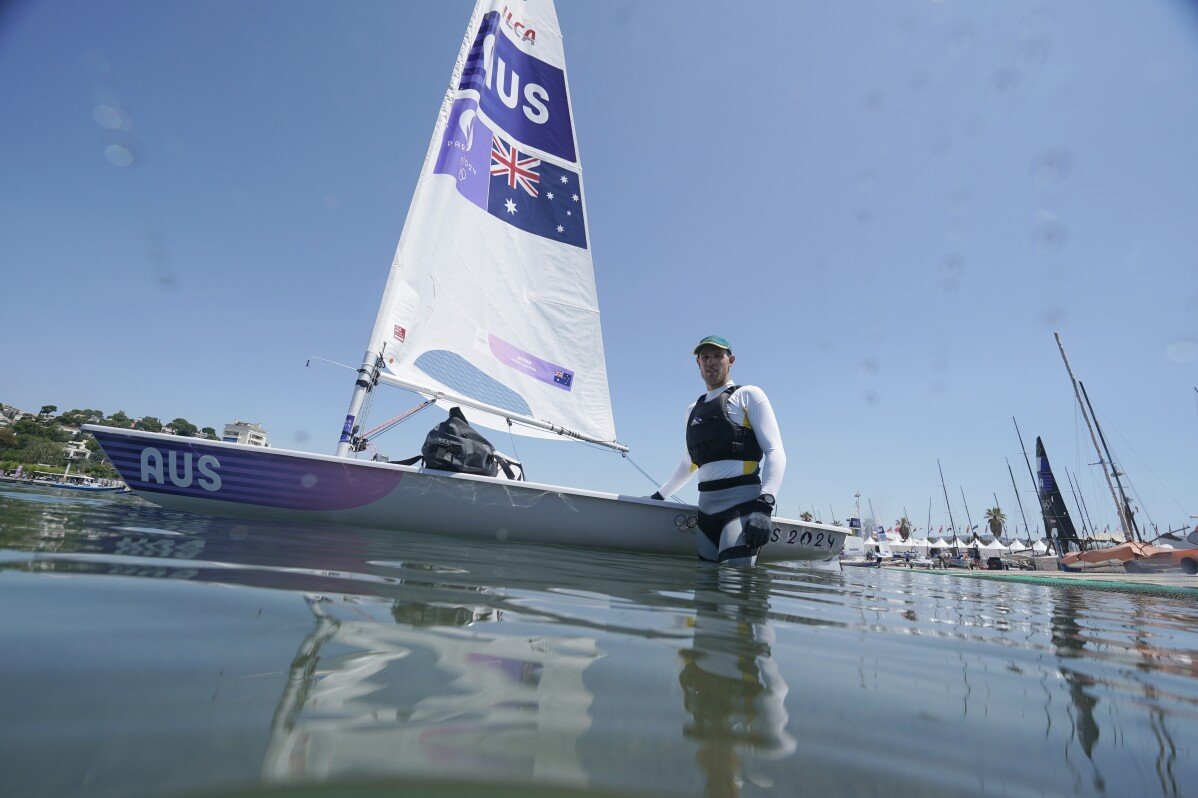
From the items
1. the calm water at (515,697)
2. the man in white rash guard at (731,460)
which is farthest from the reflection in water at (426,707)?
the man in white rash guard at (731,460)

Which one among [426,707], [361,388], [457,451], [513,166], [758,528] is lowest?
[426,707]

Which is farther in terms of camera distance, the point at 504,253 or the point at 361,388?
the point at 504,253

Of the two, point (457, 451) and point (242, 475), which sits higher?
point (457, 451)

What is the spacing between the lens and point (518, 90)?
847 centimetres

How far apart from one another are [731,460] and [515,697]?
3.63 m

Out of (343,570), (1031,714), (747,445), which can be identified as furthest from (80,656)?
(747,445)

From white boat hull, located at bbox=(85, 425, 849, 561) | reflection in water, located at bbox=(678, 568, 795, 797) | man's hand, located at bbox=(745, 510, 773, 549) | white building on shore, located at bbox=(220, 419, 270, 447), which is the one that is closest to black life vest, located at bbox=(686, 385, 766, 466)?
man's hand, located at bbox=(745, 510, 773, 549)

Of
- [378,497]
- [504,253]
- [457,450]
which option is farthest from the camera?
[504,253]

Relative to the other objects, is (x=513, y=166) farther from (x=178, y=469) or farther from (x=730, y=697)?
(x=730, y=697)

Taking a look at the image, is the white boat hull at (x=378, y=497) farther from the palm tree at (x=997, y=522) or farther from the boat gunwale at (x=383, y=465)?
the palm tree at (x=997, y=522)

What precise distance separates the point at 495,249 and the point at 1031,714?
7.64 m

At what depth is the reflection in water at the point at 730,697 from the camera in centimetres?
57

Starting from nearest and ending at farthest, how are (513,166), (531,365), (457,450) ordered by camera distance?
1. (457,450)
2. (531,365)
3. (513,166)

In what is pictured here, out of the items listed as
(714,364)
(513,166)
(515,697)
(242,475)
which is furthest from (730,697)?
(513,166)
